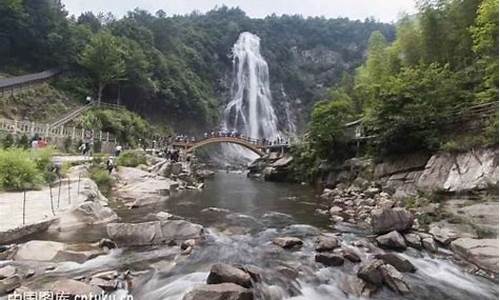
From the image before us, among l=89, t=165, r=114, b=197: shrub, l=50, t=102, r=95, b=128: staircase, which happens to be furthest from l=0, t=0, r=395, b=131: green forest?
l=89, t=165, r=114, b=197: shrub

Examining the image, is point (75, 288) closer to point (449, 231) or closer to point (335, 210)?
point (449, 231)

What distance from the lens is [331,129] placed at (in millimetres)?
26469

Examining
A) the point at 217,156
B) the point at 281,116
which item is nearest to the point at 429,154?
the point at 217,156

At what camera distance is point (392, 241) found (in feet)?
31.7

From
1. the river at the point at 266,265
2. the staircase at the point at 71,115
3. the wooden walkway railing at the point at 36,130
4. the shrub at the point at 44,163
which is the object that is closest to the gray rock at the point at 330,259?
the river at the point at 266,265

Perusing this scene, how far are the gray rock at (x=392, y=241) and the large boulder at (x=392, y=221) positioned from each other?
684mm

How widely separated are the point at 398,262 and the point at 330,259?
1.57 meters

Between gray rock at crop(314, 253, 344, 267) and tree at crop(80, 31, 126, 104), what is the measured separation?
41060 mm

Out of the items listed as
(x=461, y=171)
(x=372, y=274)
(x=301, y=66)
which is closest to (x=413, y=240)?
Result: (x=372, y=274)

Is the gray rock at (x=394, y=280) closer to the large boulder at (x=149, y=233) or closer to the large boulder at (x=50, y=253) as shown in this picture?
the large boulder at (x=149, y=233)

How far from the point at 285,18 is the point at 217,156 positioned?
64.8 metres

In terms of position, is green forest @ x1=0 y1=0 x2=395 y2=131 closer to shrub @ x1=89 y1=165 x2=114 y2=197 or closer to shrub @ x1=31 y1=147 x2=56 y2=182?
shrub @ x1=89 y1=165 x2=114 y2=197

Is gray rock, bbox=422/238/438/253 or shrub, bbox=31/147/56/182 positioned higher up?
shrub, bbox=31/147/56/182

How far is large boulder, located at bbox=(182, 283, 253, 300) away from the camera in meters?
5.55
